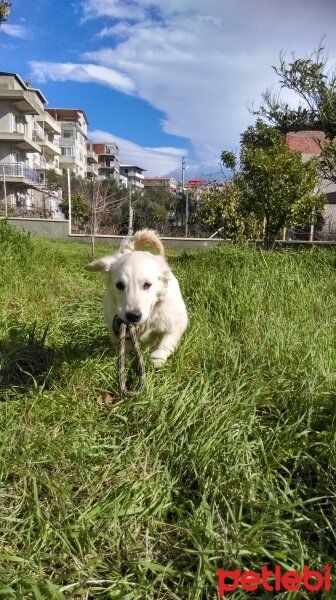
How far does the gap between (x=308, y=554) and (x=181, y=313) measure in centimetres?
174

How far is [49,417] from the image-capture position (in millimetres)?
2518

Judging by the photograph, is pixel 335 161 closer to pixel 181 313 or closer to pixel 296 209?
pixel 296 209

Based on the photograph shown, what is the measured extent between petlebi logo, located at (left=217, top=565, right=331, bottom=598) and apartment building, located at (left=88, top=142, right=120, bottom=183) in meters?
85.5

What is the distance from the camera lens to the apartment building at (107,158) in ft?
278

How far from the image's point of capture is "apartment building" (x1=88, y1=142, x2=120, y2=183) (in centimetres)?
8481

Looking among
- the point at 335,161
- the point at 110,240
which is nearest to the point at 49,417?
the point at 335,161

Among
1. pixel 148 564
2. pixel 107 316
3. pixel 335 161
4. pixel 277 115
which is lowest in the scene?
pixel 148 564

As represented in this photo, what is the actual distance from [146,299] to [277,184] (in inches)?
303

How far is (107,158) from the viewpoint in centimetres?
8875

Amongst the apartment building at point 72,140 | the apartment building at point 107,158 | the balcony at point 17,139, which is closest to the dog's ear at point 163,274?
the balcony at point 17,139

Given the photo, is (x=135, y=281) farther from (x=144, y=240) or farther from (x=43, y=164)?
(x=43, y=164)

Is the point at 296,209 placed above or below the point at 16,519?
above

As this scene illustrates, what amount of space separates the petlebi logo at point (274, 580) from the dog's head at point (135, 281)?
1307 millimetres

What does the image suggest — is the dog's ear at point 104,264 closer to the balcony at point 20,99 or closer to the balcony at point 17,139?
the balcony at point 17,139
